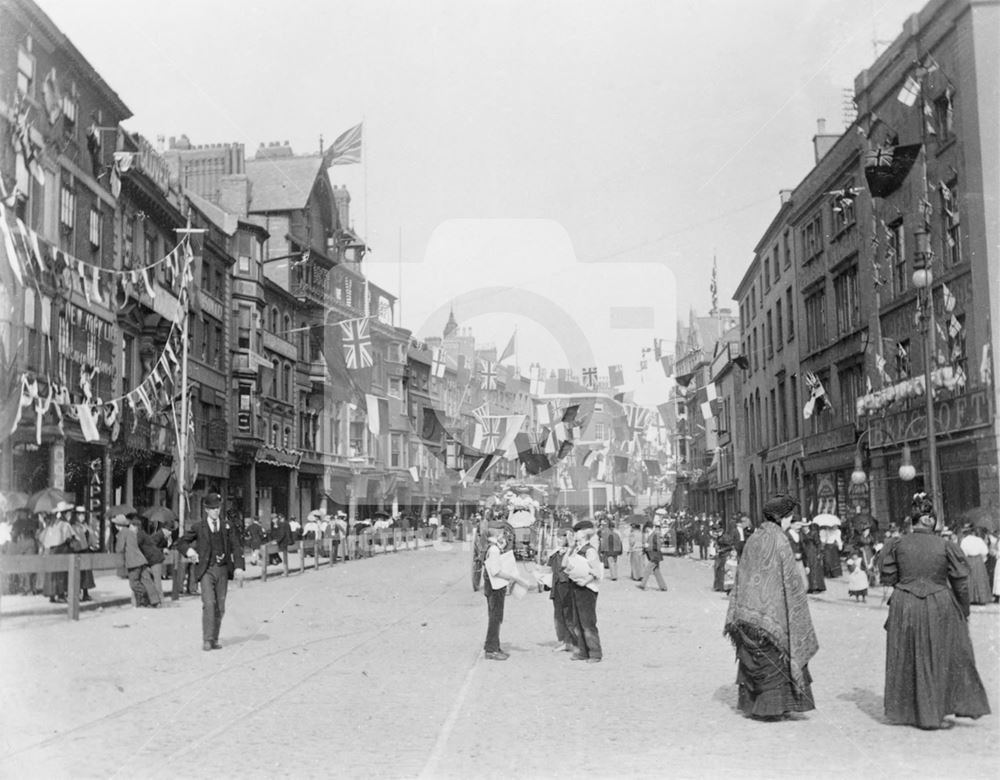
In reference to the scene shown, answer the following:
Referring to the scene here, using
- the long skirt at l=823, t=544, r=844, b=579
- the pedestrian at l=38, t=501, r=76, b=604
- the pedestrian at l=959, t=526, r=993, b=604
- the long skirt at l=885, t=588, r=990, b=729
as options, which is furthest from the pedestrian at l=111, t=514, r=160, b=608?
the long skirt at l=823, t=544, r=844, b=579

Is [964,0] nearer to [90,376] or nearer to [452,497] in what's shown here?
[90,376]

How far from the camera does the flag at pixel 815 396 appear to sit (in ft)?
118

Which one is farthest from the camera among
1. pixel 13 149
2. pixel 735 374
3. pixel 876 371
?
pixel 735 374

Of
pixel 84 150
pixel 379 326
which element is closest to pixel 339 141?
pixel 84 150

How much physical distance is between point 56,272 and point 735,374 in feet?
140

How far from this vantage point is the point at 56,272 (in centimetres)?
2417

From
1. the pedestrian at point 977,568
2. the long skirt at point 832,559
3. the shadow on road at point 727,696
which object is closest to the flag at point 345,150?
the long skirt at point 832,559

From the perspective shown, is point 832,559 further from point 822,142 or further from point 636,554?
point 822,142

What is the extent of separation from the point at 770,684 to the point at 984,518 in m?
15.2

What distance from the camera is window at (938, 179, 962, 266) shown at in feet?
83.5

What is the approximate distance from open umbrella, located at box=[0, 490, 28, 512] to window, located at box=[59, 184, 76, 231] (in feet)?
24.8

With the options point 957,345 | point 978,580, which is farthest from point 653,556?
point 957,345

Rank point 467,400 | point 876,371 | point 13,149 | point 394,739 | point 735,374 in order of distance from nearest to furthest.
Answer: point 394,739 → point 13,149 → point 876,371 → point 735,374 → point 467,400

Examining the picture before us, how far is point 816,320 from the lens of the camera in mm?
40406
